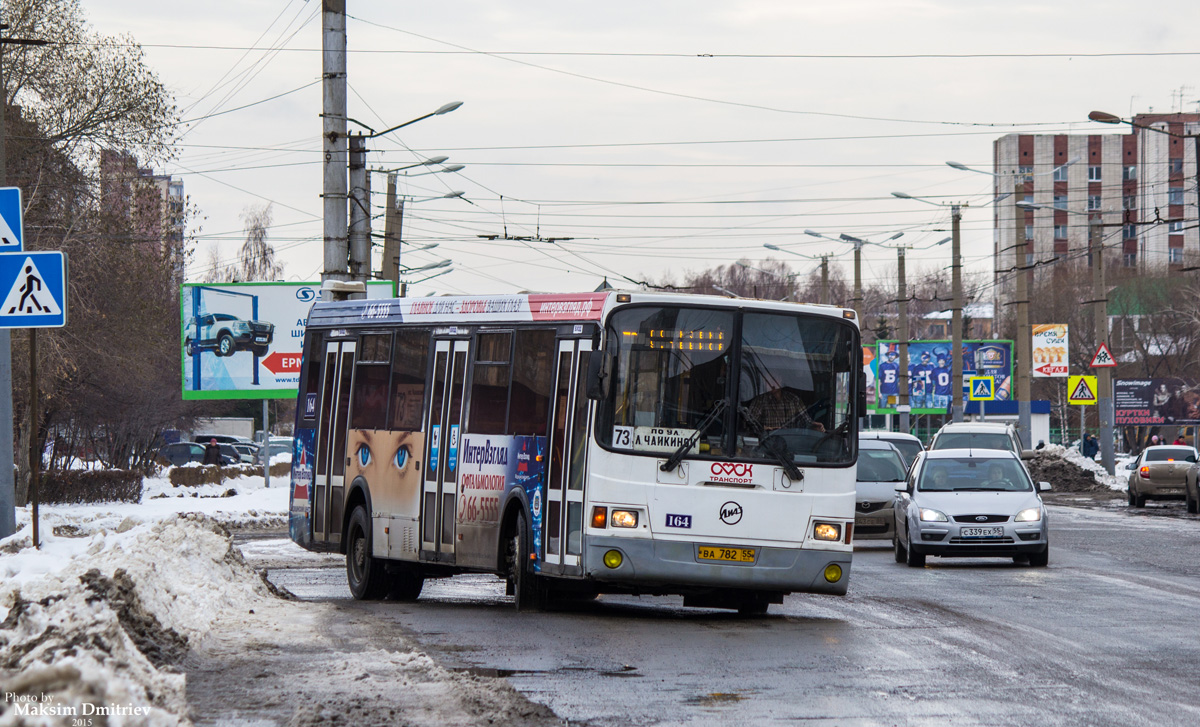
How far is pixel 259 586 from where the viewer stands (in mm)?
15102

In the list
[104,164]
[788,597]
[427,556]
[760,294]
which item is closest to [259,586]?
[427,556]

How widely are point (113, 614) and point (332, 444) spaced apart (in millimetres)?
9440

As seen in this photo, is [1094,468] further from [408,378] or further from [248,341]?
[408,378]

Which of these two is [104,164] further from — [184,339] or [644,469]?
[644,469]

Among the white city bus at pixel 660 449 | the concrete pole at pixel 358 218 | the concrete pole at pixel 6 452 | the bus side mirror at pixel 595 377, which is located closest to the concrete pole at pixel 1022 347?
the concrete pole at pixel 358 218

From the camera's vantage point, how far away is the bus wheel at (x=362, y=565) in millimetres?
16391

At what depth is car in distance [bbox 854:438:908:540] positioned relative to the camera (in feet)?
86.7

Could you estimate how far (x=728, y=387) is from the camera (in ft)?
44.4

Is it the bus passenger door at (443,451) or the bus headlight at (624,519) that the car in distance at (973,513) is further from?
the bus headlight at (624,519)

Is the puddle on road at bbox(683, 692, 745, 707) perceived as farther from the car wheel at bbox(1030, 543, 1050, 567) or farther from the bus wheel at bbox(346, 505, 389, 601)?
the car wheel at bbox(1030, 543, 1050, 567)

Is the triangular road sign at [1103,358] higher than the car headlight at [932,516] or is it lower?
higher

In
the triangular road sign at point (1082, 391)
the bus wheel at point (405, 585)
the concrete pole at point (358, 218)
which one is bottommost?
the bus wheel at point (405, 585)

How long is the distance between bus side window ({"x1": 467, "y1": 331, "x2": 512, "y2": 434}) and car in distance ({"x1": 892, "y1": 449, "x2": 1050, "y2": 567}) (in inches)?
304

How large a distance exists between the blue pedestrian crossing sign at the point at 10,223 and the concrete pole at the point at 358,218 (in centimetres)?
992
